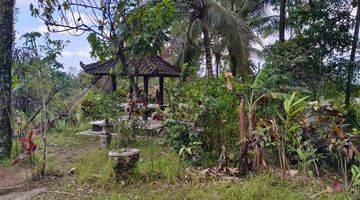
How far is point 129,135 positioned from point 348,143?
4416mm

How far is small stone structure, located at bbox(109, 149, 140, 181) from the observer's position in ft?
16.7

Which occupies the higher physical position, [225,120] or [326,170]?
[225,120]

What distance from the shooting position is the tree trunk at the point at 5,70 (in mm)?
7086

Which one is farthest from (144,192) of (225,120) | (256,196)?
(225,120)

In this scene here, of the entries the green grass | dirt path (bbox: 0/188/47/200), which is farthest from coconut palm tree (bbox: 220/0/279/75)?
dirt path (bbox: 0/188/47/200)

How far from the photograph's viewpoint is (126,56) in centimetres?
819

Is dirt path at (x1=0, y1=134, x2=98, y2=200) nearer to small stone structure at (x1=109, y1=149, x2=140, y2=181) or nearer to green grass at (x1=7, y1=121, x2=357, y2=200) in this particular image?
green grass at (x1=7, y1=121, x2=357, y2=200)

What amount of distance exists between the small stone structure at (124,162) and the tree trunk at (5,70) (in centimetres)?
308

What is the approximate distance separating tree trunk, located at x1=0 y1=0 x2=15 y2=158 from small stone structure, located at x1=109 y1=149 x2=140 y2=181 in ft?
10.1

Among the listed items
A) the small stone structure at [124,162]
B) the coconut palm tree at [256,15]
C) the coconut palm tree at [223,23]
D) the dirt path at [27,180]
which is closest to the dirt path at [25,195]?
the dirt path at [27,180]

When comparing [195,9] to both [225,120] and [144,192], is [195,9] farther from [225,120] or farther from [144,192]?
[144,192]

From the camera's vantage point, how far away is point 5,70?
720 cm

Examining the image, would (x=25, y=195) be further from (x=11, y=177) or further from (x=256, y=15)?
(x=256, y=15)

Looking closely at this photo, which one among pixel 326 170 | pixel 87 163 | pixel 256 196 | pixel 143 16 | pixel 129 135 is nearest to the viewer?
pixel 256 196
